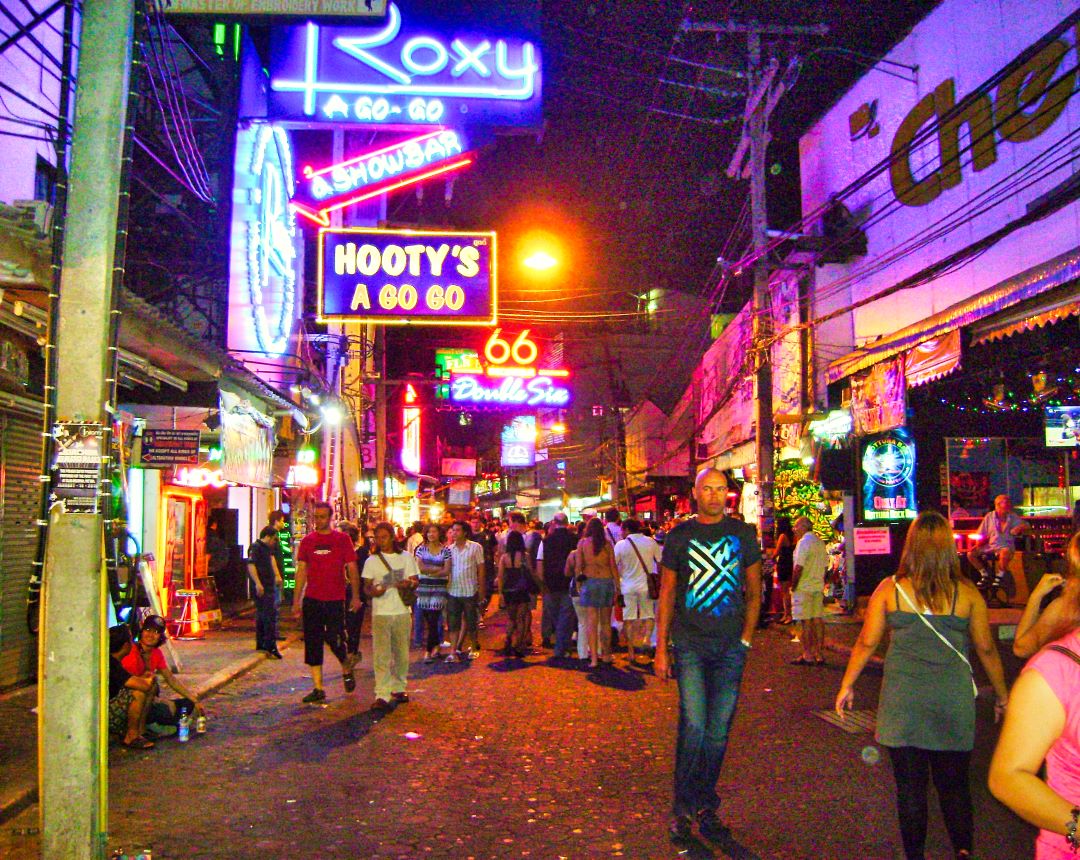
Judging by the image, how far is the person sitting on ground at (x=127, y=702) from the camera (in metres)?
7.52

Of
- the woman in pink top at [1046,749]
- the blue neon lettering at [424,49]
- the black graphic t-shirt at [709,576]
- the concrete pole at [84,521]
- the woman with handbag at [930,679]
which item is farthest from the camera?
the blue neon lettering at [424,49]

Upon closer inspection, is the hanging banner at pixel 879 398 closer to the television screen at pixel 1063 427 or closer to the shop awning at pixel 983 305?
the shop awning at pixel 983 305

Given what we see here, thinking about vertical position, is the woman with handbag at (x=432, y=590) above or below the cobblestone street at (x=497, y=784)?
above

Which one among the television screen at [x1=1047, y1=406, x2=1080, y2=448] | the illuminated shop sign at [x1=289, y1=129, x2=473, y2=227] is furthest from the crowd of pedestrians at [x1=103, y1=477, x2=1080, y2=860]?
the illuminated shop sign at [x1=289, y1=129, x2=473, y2=227]

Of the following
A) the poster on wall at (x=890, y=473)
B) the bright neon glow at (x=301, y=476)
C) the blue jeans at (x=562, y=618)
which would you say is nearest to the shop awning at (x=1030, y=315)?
the poster on wall at (x=890, y=473)

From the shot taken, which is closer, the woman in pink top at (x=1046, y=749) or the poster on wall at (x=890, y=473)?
the woman in pink top at (x=1046, y=749)

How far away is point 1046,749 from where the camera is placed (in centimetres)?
224

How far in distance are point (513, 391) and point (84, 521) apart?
20.1 m

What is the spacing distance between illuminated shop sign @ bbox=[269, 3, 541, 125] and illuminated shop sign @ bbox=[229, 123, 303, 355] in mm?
958

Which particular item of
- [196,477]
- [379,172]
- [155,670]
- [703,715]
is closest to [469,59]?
[379,172]

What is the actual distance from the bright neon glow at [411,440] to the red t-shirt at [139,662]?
3233 cm

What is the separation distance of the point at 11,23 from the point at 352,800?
7.52 metres

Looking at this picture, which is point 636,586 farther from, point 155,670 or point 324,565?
point 155,670

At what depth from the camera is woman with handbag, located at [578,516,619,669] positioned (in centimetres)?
1162
